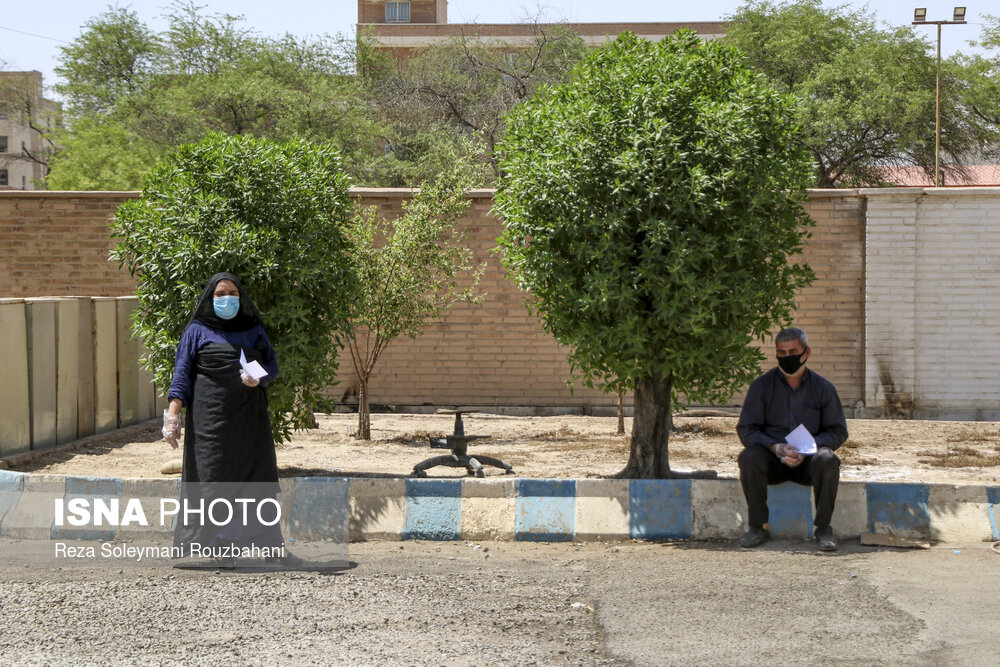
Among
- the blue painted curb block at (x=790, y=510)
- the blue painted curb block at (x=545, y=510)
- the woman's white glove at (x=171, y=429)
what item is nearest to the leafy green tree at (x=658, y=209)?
the blue painted curb block at (x=790, y=510)

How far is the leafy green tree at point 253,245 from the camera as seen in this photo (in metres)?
7.89

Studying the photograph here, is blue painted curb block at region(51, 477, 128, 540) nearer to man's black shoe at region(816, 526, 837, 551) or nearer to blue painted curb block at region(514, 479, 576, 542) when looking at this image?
blue painted curb block at region(514, 479, 576, 542)

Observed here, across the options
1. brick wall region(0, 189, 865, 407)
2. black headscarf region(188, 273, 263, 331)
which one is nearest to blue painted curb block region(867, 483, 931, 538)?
black headscarf region(188, 273, 263, 331)

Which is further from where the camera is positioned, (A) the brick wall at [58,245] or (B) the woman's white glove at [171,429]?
(A) the brick wall at [58,245]

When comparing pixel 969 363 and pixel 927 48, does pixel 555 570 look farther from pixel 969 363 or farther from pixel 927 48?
pixel 927 48

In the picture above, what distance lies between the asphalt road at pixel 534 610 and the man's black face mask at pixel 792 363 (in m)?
1.15

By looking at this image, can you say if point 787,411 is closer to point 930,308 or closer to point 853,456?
point 853,456

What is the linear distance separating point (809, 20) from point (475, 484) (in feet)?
102

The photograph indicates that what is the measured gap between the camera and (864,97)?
3075cm

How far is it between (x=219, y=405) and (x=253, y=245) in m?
Answer: 1.67

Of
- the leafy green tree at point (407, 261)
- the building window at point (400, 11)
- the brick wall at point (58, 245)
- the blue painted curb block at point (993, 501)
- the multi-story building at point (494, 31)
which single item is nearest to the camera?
the blue painted curb block at point (993, 501)

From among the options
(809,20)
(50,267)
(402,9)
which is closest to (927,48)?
(809,20)

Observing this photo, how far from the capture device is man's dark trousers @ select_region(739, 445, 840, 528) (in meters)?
6.78

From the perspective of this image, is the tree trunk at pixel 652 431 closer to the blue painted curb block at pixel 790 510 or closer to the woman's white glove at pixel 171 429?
the blue painted curb block at pixel 790 510
